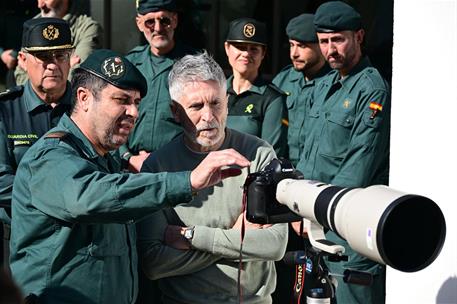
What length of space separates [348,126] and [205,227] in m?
1.59

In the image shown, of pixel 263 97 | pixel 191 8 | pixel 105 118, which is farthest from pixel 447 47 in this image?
pixel 191 8

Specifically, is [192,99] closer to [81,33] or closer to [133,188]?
[133,188]

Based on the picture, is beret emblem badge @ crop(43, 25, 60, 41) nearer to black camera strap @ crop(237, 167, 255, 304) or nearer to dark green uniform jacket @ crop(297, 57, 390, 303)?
dark green uniform jacket @ crop(297, 57, 390, 303)

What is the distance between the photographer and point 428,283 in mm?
3377

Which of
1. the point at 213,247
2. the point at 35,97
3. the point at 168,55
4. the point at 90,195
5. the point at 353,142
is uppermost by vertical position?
the point at 168,55

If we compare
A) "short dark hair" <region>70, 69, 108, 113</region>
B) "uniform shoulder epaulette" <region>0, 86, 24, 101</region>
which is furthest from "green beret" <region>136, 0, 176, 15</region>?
"short dark hair" <region>70, 69, 108, 113</region>

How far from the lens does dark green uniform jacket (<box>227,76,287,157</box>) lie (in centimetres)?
523

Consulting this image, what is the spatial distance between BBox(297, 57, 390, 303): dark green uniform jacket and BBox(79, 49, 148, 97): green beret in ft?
5.49

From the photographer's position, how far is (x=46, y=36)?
15.2 ft

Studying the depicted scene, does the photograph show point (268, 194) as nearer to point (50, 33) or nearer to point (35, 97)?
point (35, 97)

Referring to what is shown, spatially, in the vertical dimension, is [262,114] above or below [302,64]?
below

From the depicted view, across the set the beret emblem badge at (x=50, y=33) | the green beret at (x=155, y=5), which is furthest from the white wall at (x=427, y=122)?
the green beret at (x=155, y=5)

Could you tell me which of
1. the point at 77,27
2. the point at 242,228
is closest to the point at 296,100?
the point at 77,27

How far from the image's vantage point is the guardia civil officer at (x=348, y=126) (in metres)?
4.67
